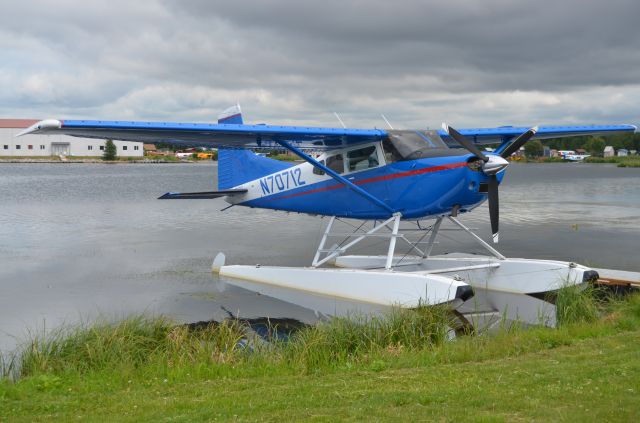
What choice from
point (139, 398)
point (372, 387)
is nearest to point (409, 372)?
point (372, 387)

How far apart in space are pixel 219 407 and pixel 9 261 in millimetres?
11337

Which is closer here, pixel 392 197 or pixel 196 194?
pixel 392 197

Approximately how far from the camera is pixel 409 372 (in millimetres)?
6234

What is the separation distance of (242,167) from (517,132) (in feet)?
19.8

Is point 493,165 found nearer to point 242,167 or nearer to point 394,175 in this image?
point 394,175

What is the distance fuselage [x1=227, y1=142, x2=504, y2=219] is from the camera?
34.9 feet

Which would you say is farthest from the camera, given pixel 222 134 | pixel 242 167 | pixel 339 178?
pixel 242 167

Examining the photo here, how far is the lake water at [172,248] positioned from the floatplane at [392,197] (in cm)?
111

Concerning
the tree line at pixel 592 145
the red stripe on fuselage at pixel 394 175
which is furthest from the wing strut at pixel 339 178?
the tree line at pixel 592 145

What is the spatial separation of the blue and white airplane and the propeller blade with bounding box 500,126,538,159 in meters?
0.02

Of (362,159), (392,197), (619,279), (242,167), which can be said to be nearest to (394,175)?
(392,197)

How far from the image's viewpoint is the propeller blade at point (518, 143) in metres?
11.1

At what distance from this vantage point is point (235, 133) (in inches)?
A: 452

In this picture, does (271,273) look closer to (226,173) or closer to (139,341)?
(226,173)
